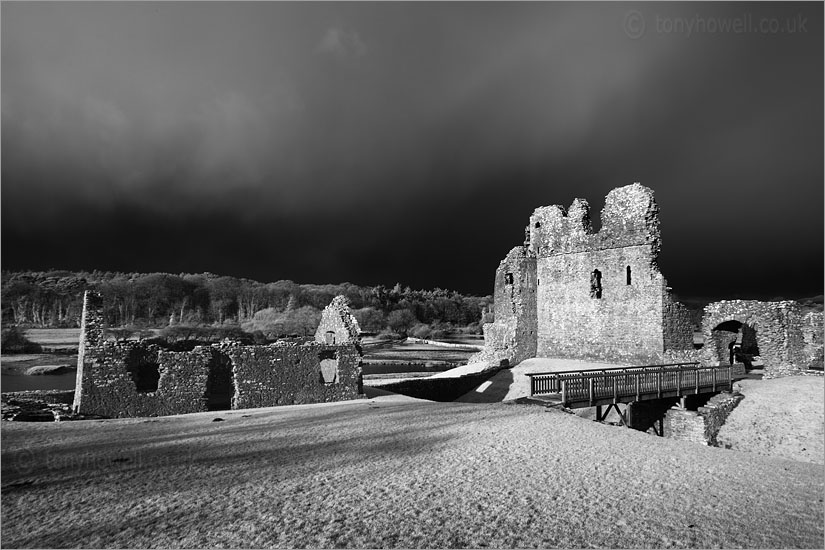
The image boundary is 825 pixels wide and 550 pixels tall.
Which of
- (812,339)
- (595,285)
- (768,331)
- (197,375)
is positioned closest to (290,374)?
(197,375)

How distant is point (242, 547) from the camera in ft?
15.7

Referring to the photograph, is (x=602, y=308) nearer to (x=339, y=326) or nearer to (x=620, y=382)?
(x=620, y=382)

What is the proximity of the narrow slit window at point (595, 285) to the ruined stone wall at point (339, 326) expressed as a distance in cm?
1527

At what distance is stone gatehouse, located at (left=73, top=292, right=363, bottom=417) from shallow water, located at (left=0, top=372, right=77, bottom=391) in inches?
696

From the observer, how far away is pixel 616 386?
1603 centimetres

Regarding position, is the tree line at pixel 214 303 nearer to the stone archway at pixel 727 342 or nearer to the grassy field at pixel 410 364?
the grassy field at pixel 410 364

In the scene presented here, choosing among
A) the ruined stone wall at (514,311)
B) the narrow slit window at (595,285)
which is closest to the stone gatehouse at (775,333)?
the narrow slit window at (595,285)

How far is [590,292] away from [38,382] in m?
35.1

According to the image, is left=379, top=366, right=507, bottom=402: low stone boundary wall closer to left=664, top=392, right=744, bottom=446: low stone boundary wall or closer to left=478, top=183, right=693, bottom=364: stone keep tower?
left=478, top=183, right=693, bottom=364: stone keep tower

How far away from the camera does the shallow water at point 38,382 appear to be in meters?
28.0

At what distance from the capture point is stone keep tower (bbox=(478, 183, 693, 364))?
80.9 ft

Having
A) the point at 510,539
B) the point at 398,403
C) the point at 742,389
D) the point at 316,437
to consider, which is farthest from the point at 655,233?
the point at 510,539

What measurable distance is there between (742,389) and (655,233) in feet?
28.4

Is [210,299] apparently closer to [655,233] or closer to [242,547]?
[655,233]
